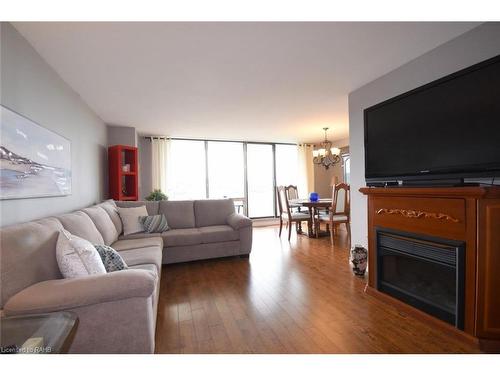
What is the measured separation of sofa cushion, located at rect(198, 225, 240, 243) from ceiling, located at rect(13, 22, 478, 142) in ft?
5.98

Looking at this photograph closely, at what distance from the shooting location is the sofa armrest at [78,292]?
42.7 inches

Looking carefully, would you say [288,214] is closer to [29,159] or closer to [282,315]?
[282,315]

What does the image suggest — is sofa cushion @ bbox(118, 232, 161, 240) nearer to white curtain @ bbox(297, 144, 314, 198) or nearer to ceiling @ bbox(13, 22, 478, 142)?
ceiling @ bbox(13, 22, 478, 142)

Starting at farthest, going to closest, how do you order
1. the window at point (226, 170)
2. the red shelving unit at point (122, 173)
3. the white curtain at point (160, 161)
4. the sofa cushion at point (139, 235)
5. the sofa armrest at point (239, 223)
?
the window at point (226, 170) → the white curtain at point (160, 161) → the red shelving unit at point (122, 173) → the sofa armrest at point (239, 223) → the sofa cushion at point (139, 235)

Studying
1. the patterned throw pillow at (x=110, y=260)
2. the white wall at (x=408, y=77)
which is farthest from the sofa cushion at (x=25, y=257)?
the white wall at (x=408, y=77)

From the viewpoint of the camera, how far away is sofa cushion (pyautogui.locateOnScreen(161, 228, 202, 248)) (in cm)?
303

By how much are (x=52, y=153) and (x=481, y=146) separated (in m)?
3.43

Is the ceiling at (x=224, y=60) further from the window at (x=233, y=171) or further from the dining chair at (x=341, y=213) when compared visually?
the window at (x=233, y=171)

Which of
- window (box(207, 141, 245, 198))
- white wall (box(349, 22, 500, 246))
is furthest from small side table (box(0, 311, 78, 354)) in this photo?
window (box(207, 141, 245, 198))

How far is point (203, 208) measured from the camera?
3.76 metres

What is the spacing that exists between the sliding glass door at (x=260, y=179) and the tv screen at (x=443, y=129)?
4.22m

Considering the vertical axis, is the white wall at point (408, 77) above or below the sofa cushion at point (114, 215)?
above
